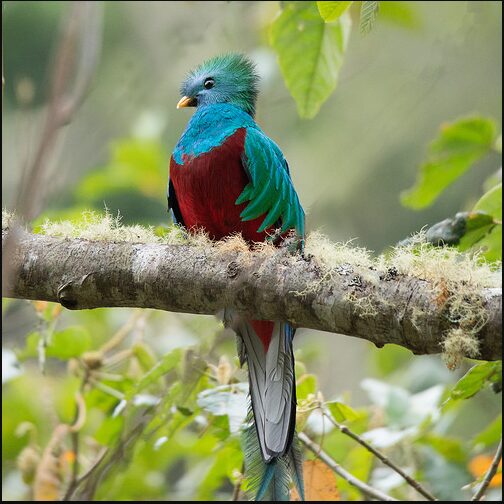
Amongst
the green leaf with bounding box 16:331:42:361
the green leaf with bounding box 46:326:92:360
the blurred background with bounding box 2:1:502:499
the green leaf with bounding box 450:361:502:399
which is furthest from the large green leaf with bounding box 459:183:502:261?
the green leaf with bounding box 16:331:42:361

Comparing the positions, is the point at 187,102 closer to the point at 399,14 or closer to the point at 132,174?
Answer: the point at 399,14

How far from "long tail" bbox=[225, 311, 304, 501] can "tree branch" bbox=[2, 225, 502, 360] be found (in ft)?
0.56

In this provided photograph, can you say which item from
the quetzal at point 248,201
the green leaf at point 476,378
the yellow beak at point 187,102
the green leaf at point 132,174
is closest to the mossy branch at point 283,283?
the quetzal at point 248,201

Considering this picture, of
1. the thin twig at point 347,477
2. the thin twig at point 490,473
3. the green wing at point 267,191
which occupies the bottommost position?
the thin twig at point 490,473

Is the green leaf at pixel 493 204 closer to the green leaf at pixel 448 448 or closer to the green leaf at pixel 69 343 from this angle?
the green leaf at pixel 448 448

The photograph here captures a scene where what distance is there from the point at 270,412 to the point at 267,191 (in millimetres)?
865

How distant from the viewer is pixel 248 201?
313 centimetres

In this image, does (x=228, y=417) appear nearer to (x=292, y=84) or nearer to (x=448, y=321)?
(x=448, y=321)

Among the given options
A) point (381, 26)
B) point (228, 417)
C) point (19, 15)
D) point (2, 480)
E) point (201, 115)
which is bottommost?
point (228, 417)

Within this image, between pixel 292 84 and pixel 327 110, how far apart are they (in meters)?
3.87

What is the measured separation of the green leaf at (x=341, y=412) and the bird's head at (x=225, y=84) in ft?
4.67

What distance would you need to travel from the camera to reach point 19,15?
258 inches

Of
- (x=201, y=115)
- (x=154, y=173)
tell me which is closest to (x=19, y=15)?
(x=154, y=173)

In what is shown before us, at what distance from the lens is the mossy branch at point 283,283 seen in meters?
1.87
